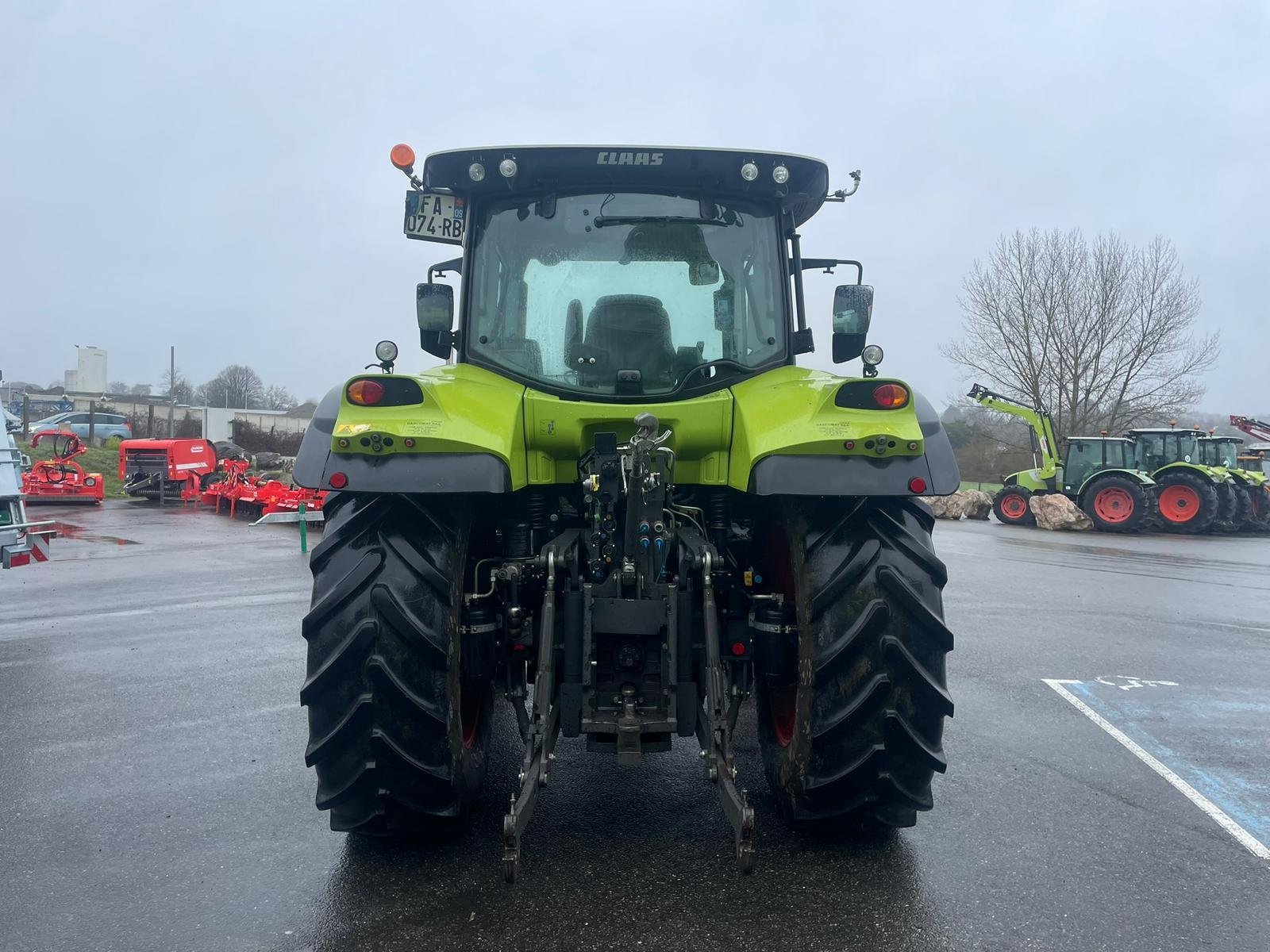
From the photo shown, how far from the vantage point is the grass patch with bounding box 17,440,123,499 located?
23750 millimetres

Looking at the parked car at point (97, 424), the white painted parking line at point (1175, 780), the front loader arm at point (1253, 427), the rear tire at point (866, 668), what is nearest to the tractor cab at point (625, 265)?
the rear tire at point (866, 668)

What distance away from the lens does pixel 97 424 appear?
3550 centimetres

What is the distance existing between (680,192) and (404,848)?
9.04ft

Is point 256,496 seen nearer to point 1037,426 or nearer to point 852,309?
point 852,309

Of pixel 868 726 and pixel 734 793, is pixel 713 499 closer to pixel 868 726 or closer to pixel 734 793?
pixel 868 726

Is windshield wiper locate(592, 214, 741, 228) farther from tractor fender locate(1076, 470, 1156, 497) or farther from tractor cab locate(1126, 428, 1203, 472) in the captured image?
tractor cab locate(1126, 428, 1203, 472)

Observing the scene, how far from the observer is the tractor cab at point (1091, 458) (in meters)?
21.6

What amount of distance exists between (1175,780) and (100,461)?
1186 inches

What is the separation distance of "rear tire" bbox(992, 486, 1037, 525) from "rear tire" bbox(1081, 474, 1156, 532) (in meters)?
1.42

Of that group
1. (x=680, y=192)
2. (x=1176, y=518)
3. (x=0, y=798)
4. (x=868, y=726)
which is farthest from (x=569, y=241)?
(x=1176, y=518)

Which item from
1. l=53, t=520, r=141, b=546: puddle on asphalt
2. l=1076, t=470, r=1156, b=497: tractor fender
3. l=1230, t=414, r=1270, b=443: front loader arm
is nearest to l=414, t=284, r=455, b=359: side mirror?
l=53, t=520, r=141, b=546: puddle on asphalt

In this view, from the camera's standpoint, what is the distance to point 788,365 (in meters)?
3.84

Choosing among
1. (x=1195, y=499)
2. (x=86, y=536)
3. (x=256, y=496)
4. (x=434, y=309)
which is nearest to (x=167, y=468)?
(x=256, y=496)

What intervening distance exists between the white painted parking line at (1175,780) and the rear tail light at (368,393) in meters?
3.65
